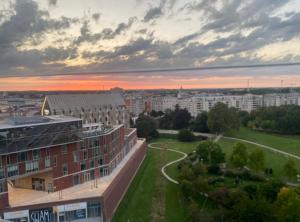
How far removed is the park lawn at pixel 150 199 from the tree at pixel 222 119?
31.6 feet

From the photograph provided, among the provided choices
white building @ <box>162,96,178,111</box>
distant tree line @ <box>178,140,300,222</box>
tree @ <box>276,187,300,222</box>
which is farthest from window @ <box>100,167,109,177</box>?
white building @ <box>162,96,178,111</box>

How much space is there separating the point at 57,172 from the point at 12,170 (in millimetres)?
1734

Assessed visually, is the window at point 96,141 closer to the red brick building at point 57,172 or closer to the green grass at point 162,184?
the red brick building at point 57,172

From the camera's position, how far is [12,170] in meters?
10.5

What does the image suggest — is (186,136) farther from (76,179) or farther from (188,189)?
(76,179)

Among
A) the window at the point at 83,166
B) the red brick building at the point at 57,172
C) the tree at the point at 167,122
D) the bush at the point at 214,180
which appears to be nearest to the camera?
the red brick building at the point at 57,172

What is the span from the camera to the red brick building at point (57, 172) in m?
10.2

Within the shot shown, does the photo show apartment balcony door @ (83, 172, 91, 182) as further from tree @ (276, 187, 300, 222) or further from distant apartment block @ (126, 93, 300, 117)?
distant apartment block @ (126, 93, 300, 117)

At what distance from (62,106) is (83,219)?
45.9 ft

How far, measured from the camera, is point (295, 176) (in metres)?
13.9

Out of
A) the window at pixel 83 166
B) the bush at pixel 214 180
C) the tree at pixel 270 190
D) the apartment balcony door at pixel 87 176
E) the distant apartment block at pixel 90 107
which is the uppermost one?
the distant apartment block at pixel 90 107

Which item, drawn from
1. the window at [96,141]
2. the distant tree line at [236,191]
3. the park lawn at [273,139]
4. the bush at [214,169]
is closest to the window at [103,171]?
the window at [96,141]

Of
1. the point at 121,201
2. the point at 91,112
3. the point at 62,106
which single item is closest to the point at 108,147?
the point at 121,201

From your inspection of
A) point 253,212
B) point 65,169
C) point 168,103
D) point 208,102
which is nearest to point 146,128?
point 65,169
